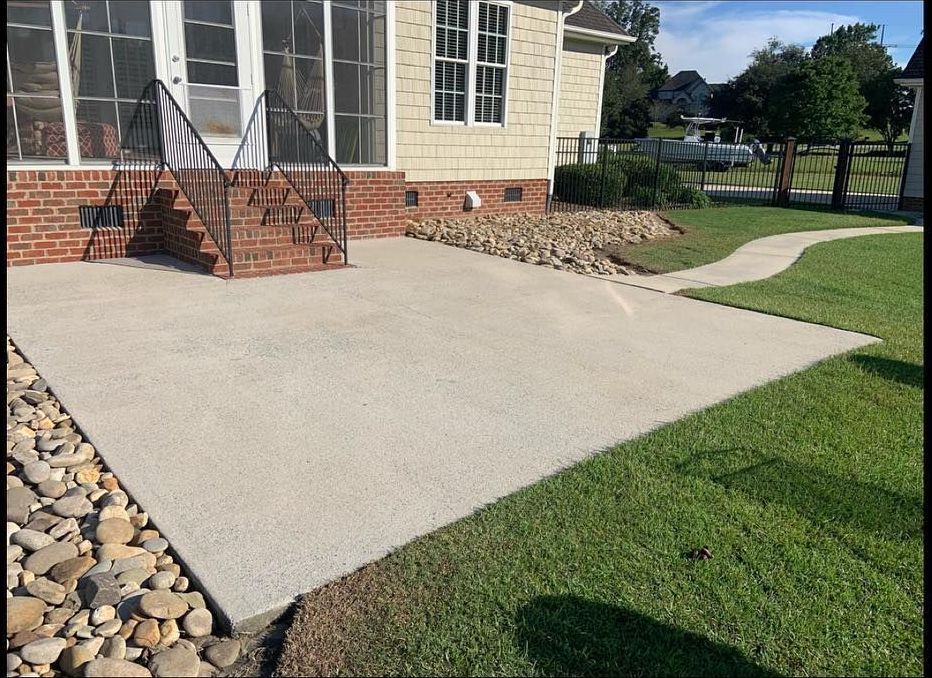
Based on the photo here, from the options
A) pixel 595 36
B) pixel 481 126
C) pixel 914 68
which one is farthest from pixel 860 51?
pixel 481 126

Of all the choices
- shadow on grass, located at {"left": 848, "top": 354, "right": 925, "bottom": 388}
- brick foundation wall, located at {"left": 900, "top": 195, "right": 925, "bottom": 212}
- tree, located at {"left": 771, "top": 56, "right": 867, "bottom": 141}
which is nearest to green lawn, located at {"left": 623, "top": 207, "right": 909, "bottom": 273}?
brick foundation wall, located at {"left": 900, "top": 195, "right": 925, "bottom": 212}

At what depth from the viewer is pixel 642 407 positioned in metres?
4.23

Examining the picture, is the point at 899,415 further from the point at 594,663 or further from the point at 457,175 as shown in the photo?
the point at 457,175

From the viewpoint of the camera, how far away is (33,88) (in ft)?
24.1

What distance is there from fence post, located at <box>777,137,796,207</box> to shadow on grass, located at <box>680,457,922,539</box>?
53.8ft

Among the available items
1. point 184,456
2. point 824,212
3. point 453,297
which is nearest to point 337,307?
point 453,297

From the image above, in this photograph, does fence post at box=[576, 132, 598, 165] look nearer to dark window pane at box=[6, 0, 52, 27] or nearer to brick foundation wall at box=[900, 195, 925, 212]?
brick foundation wall at box=[900, 195, 925, 212]

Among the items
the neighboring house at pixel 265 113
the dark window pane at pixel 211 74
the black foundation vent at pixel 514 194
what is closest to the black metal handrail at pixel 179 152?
the neighboring house at pixel 265 113

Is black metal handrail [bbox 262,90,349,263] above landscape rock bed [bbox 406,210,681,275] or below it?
above

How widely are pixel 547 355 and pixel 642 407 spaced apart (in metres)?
1.09

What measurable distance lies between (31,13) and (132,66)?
104cm

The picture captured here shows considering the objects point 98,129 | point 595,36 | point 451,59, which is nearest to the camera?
point 98,129

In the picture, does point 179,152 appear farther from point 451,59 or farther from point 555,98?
point 555,98

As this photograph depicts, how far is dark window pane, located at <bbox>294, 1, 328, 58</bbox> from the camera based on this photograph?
9.04 m
